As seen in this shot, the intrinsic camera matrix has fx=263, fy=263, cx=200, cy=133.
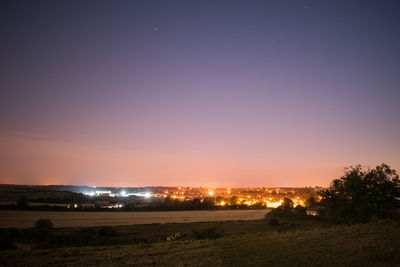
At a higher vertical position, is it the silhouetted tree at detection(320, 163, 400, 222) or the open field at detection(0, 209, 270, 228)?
the silhouetted tree at detection(320, 163, 400, 222)

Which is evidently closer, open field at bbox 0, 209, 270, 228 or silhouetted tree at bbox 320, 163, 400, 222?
silhouetted tree at bbox 320, 163, 400, 222

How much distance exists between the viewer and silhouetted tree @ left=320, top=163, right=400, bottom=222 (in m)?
27.7

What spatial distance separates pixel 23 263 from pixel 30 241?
24.7 metres

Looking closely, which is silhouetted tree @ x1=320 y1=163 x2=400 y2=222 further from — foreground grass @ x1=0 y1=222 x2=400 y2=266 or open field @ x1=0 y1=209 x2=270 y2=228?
open field @ x1=0 y1=209 x2=270 y2=228

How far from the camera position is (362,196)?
28.8 m

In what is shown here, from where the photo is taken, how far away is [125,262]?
41.8ft

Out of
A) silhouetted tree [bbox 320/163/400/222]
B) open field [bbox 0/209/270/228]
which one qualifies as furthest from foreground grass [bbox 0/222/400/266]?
open field [bbox 0/209/270/228]

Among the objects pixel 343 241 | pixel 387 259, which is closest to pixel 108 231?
pixel 343 241

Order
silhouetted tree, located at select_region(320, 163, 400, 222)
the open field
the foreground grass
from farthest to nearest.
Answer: the open field → silhouetted tree, located at select_region(320, 163, 400, 222) → the foreground grass

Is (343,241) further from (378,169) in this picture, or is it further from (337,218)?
(378,169)

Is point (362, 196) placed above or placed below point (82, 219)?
above

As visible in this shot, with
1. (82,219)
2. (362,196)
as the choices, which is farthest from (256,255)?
(82,219)

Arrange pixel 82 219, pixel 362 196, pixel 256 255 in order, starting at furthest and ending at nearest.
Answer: pixel 82 219, pixel 362 196, pixel 256 255

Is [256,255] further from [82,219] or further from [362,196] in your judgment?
[82,219]
